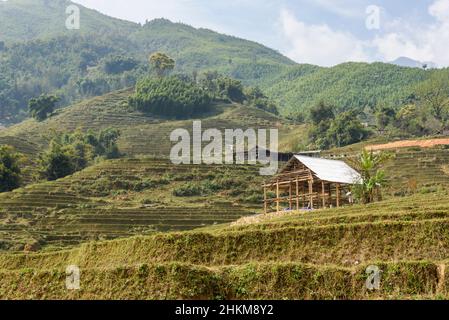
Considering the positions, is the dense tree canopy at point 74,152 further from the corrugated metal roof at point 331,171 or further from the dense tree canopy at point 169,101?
the corrugated metal roof at point 331,171

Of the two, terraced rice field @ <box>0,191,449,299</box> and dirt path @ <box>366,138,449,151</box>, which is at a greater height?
dirt path @ <box>366,138,449,151</box>

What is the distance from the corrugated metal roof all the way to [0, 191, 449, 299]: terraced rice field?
232 inches

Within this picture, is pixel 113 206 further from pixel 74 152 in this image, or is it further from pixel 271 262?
pixel 271 262

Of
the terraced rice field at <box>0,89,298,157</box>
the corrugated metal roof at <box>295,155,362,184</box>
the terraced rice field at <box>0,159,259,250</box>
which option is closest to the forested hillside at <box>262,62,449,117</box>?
the terraced rice field at <box>0,89,298,157</box>

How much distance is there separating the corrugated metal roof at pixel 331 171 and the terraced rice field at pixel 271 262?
5.88 metres

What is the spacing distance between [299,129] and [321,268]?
276ft

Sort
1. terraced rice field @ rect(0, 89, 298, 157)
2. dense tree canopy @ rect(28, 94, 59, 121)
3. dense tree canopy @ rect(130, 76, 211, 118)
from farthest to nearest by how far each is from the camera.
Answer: dense tree canopy @ rect(28, 94, 59, 121)
dense tree canopy @ rect(130, 76, 211, 118)
terraced rice field @ rect(0, 89, 298, 157)

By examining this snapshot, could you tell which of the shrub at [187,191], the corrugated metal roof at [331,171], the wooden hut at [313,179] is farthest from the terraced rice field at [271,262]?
the shrub at [187,191]

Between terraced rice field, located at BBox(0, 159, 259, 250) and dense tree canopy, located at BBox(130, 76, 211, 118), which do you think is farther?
dense tree canopy, located at BBox(130, 76, 211, 118)

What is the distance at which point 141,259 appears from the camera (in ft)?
80.3

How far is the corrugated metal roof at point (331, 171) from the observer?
39.1 metres

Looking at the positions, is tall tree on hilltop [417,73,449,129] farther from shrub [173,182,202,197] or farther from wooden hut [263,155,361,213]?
wooden hut [263,155,361,213]

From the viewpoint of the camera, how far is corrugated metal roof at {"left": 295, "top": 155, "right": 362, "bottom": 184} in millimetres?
39062
